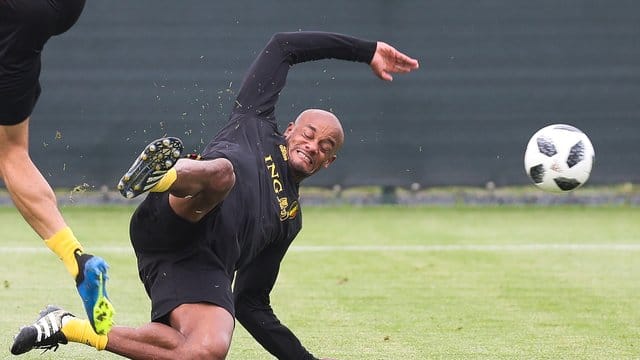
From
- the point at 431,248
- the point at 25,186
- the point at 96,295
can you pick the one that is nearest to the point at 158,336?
the point at 96,295

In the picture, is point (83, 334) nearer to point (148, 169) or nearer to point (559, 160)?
point (148, 169)

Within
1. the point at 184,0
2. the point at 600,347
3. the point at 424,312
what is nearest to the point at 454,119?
the point at 184,0

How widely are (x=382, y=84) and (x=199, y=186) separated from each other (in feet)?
31.2

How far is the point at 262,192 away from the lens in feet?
18.6

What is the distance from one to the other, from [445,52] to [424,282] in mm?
5798

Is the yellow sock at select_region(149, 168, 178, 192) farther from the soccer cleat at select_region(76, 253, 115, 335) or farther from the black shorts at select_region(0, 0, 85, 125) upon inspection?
the black shorts at select_region(0, 0, 85, 125)

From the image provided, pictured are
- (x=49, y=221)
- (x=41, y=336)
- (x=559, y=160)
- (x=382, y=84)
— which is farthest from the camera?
(x=382, y=84)

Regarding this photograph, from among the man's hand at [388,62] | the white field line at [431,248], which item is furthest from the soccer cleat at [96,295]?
the white field line at [431,248]

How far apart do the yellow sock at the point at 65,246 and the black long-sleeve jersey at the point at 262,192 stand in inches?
23.5

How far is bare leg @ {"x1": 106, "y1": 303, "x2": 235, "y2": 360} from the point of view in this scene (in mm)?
5133

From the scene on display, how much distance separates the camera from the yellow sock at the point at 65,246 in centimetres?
520

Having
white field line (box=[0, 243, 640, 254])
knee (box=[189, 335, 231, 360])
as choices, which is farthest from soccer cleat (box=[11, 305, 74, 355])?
white field line (box=[0, 243, 640, 254])

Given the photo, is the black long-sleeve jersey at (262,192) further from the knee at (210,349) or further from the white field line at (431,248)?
the white field line at (431,248)

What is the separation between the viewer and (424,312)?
7785 mm
